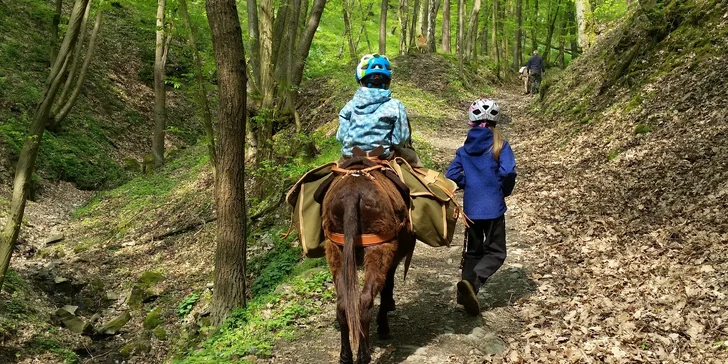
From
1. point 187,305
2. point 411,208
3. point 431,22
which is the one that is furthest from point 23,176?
point 431,22

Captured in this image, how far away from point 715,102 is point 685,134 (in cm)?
85

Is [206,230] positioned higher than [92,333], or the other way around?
[206,230]

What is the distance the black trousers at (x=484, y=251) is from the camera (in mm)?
5836

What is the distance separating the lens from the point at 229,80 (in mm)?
6617

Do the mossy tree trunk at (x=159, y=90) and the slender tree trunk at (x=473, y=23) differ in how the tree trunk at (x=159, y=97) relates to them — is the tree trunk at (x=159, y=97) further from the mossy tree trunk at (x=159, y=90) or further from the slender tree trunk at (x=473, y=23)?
the slender tree trunk at (x=473, y=23)

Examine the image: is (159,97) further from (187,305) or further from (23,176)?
(187,305)

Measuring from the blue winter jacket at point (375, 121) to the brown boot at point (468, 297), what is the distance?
1.58 meters

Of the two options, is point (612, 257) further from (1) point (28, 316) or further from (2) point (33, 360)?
(1) point (28, 316)

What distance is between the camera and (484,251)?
19.7 ft

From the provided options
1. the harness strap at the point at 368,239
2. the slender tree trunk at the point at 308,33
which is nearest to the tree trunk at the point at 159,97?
the slender tree trunk at the point at 308,33

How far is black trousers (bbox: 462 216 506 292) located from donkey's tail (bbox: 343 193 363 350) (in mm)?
1819

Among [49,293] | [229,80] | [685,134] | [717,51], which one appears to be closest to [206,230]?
[49,293]

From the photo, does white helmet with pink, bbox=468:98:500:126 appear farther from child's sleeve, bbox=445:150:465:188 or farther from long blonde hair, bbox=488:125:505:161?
child's sleeve, bbox=445:150:465:188

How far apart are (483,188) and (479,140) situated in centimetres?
49
